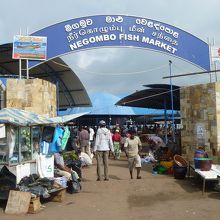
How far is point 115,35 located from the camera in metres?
16.1

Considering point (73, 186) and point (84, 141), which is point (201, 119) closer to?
point (73, 186)

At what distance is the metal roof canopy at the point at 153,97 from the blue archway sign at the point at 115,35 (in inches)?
174

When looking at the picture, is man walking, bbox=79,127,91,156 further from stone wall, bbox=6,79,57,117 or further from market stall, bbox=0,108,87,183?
market stall, bbox=0,108,87,183

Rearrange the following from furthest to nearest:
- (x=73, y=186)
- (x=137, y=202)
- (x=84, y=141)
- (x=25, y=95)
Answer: (x=84, y=141), (x=25, y=95), (x=73, y=186), (x=137, y=202)

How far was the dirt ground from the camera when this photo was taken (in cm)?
867

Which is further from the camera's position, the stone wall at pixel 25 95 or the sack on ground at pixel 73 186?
the stone wall at pixel 25 95

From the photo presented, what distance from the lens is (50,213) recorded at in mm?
8914

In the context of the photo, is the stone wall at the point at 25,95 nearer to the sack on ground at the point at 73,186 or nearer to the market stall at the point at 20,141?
the market stall at the point at 20,141

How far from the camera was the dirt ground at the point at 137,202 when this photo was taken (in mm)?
8672

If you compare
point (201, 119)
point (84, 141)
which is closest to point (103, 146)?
point (201, 119)

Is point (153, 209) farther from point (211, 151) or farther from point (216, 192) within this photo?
point (211, 151)

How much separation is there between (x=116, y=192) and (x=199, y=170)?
8.04 feet

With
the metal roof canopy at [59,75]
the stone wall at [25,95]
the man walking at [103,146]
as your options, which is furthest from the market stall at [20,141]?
the metal roof canopy at [59,75]

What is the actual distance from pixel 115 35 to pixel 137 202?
311 inches
